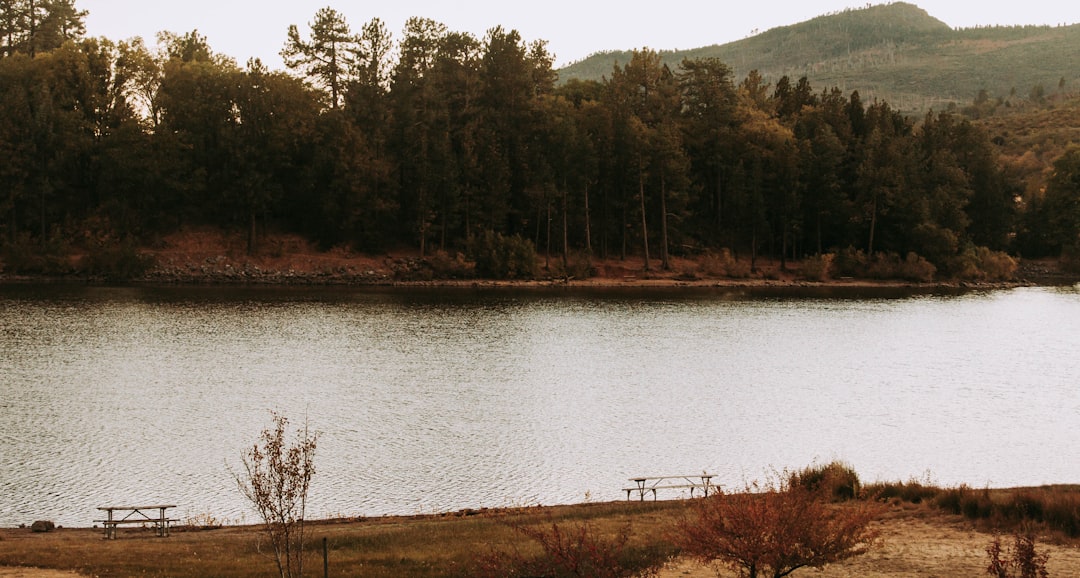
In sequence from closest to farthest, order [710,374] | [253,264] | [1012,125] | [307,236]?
[710,374], [253,264], [307,236], [1012,125]

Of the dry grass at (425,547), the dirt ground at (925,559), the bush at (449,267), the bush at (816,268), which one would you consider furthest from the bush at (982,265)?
the dirt ground at (925,559)

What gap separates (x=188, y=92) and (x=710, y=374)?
63739 mm

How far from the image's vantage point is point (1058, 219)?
102 meters

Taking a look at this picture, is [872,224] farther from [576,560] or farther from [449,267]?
[576,560]

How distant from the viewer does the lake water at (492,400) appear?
2330 centimetres

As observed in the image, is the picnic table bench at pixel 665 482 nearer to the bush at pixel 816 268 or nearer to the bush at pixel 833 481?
the bush at pixel 833 481

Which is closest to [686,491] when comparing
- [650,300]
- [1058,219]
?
[650,300]

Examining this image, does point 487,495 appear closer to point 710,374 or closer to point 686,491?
point 686,491

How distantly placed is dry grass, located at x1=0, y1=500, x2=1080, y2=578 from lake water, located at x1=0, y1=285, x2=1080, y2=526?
→ 8.79 feet

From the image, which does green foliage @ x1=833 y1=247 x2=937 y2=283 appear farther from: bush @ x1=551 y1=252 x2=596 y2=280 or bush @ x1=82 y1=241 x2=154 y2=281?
bush @ x1=82 y1=241 x2=154 y2=281

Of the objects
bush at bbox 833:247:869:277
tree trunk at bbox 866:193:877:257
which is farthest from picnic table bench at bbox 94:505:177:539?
tree trunk at bbox 866:193:877:257

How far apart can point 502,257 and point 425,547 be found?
207 feet

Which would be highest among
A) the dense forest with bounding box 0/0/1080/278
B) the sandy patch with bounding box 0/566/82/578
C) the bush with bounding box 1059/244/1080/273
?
the dense forest with bounding box 0/0/1080/278

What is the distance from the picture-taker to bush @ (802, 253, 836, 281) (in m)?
86.2
